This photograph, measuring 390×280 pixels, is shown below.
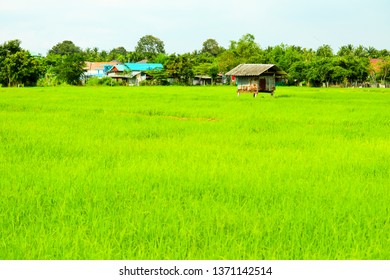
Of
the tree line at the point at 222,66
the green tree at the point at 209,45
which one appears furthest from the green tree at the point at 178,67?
the green tree at the point at 209,45

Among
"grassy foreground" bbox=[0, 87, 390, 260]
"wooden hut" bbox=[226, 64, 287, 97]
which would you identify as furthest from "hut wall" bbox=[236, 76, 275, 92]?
"grassy foreground" bbox=[0, 87, 390, 260]

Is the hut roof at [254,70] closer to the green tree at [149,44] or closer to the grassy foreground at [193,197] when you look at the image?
the grassy foreground at [193,197]

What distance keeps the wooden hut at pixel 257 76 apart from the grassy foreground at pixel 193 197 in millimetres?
16183

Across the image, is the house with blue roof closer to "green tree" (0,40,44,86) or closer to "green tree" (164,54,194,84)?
"green tree" (164,54,194,84)

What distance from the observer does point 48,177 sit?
553cm

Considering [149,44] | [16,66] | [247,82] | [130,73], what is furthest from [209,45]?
[247,82]

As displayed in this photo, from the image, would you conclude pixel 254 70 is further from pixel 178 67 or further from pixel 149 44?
pixel 149 44

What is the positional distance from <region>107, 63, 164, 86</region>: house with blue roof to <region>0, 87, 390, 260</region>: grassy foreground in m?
52.5

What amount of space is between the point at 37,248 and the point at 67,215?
2.73 feet

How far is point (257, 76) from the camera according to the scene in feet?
82.9

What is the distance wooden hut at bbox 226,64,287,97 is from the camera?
25.1 meters

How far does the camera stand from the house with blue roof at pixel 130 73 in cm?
6100
